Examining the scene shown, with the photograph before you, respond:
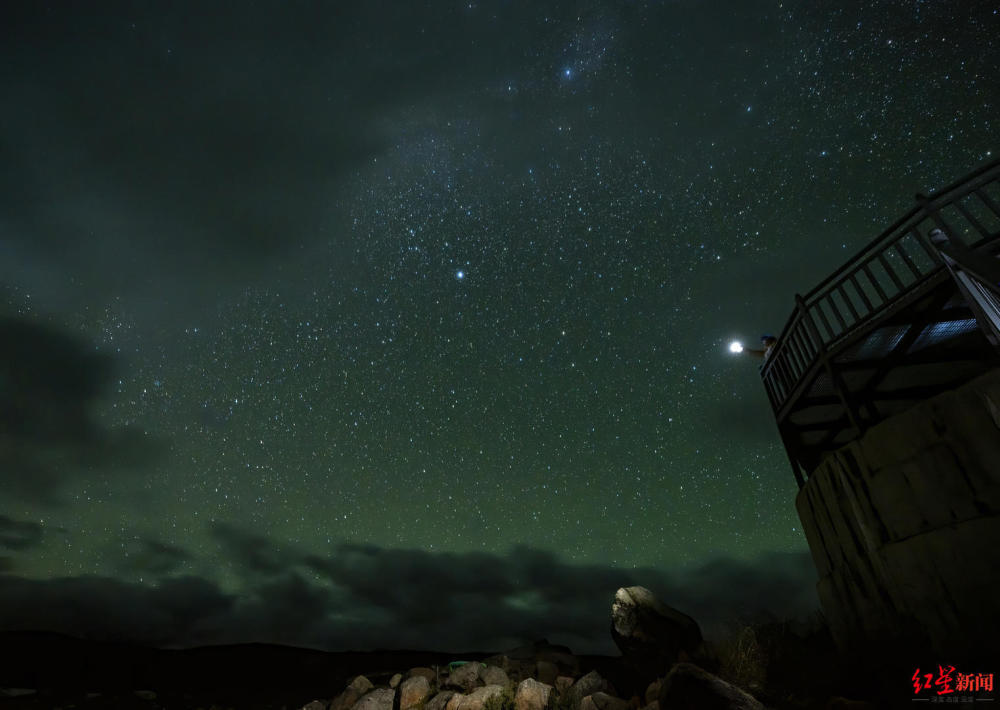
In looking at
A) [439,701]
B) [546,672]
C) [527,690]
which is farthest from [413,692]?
[527,690]

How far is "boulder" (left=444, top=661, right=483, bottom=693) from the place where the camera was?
15.8 m

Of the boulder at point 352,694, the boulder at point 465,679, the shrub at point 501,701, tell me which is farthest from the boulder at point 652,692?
the boulder at point 352,694

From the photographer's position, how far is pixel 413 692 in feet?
52.0

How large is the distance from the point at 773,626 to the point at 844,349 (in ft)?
21.0

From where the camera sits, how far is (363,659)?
10912 centimetres

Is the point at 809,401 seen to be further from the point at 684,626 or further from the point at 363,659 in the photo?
the point at 363,659

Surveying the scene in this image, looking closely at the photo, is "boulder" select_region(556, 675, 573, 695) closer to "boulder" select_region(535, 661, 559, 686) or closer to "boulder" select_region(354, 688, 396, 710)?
"boulder" select_region(535, 661, 559, 686)

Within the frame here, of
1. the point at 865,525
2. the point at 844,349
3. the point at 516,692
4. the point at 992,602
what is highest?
the point at 844,349

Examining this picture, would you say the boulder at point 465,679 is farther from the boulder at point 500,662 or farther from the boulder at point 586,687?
the boulder at point 586,687

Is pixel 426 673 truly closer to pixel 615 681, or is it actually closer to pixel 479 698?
pixel 479 698

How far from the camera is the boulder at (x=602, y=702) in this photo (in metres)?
10.2

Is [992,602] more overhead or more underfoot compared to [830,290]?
more underfoot

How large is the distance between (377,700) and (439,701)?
264cm

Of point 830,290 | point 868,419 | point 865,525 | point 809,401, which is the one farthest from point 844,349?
point 868,419
